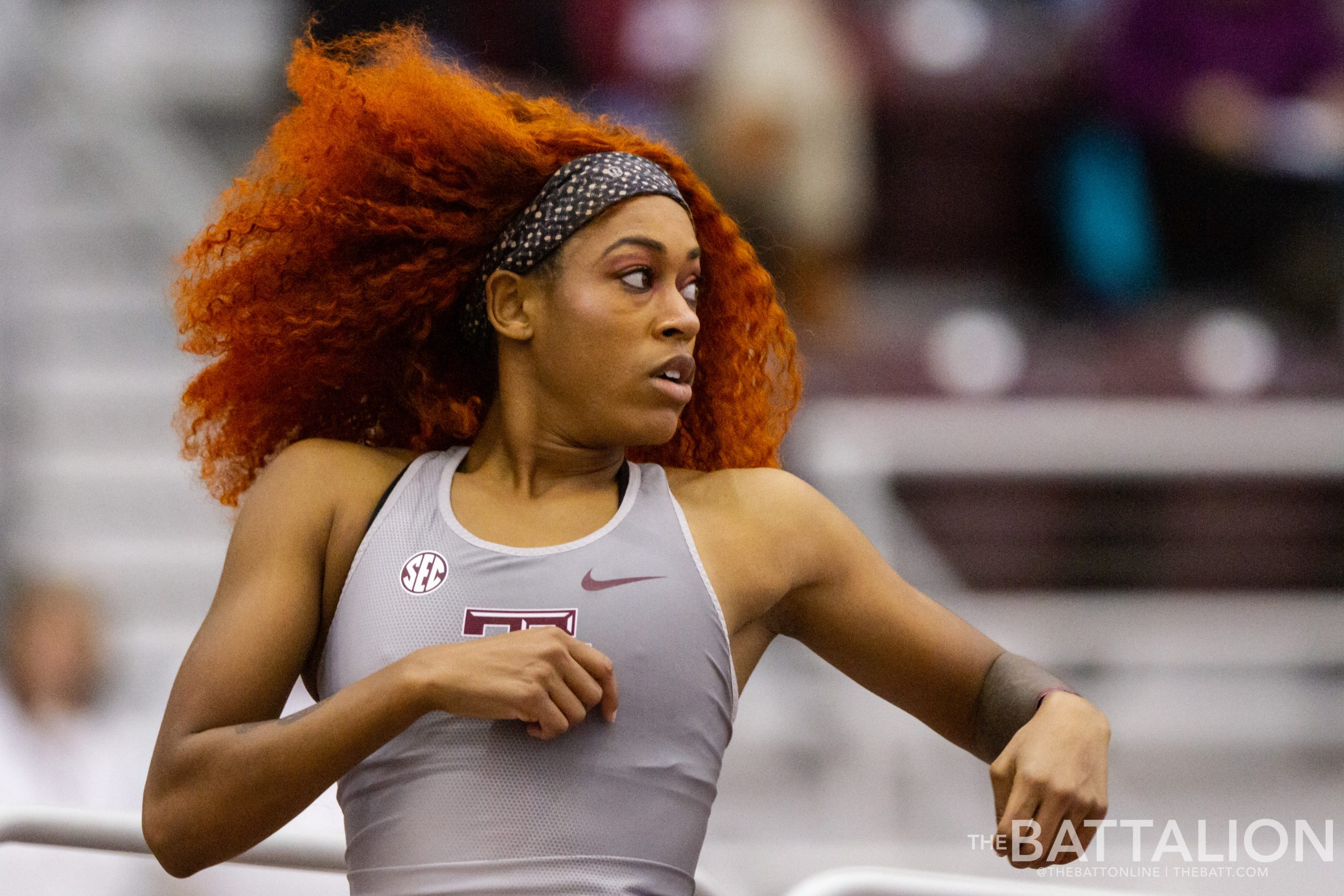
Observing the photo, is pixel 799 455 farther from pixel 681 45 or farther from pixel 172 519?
pixel 172 519

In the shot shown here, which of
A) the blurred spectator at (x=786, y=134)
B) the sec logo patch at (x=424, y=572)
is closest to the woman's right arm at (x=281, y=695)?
the sec logo patch at (x=424, y=572)

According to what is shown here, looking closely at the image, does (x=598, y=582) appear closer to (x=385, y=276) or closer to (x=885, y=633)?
(x=885, y=633)

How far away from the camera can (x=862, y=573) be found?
1.71 m

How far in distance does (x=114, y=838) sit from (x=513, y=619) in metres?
0.65

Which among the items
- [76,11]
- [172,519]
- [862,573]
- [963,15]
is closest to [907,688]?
[862,573]

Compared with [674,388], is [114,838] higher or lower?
lower

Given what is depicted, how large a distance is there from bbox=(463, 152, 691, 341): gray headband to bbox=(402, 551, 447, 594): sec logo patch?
14.5 inches

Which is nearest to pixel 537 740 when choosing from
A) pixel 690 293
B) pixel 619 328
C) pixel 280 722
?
pixel 280 722

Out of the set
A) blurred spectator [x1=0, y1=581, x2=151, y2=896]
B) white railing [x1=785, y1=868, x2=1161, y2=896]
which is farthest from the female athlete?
blurred spectator [x1=0, y1=581, x2=151, y2=896]

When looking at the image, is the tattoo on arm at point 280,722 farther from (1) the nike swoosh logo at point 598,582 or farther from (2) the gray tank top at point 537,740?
(1) the nike swoosh logo at point 598,582

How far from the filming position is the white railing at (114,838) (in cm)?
182

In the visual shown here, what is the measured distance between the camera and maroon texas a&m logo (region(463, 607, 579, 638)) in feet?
5.10

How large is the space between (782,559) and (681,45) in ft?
10.9

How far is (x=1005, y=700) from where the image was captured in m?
1.61
